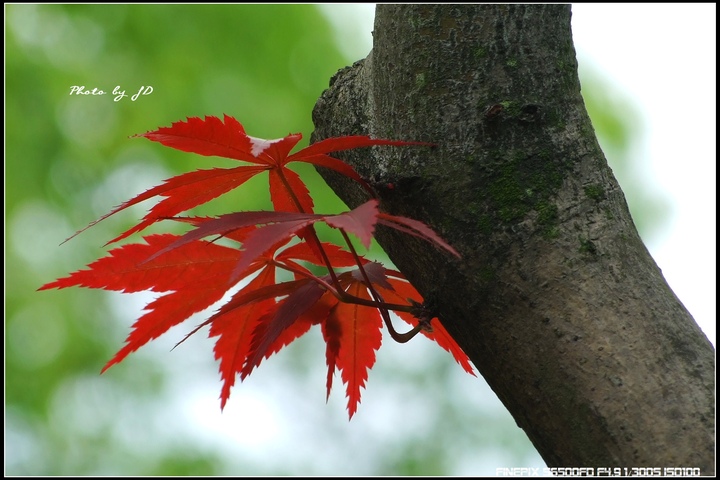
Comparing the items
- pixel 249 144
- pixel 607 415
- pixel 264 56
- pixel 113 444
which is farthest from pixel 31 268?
pixel 607 415

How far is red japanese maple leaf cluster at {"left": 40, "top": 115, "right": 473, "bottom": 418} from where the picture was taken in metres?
0.52

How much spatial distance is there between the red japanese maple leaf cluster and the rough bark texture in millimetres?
34

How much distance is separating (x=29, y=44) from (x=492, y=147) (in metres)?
3.21

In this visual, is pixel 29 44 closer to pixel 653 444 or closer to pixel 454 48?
pixel 454 48

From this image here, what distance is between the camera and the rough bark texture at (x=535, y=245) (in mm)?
454

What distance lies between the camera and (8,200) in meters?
3.12

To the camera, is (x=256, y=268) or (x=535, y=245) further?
(x=256, y=268)

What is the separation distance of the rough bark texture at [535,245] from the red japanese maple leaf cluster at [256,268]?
0.03 m

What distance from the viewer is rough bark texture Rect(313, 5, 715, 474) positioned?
45cm

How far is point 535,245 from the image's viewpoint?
1.62 feet

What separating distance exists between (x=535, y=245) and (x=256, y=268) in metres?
0.30

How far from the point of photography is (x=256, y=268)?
0.68m

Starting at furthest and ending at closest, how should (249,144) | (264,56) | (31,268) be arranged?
(264,56)
(31,268)
(249,144)

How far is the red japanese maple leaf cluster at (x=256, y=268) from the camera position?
0.52 m
